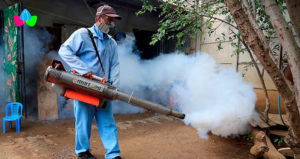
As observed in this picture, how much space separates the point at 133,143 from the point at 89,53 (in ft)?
7.23

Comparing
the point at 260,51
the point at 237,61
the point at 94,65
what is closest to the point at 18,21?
the point at 94,65

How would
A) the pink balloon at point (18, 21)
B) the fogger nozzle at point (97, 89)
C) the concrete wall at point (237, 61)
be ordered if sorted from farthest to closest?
1. the concrete wall at point (237, 61)
2. the pink balloon at point (18, 21)
3. the fogger nozzle at point (97, 89)

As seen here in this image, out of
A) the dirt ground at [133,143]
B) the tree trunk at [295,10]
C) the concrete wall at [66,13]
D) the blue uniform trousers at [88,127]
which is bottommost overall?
the dirt ground at [133,143]

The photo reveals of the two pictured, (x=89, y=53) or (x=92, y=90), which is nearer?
(x=92, y=90)

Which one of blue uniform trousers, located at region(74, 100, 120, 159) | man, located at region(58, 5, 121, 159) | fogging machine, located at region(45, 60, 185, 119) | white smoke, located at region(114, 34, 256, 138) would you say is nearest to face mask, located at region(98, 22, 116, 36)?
man, located at region(58, 5, 121, 159)

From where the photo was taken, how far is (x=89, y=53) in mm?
3092

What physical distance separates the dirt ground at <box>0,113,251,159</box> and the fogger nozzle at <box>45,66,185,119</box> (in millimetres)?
1311

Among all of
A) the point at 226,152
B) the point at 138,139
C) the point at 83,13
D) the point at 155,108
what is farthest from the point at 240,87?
the point at 83,13

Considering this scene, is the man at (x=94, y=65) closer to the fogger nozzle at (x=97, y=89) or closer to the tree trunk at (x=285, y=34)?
the fogger nozzle at (x=97, y=89)

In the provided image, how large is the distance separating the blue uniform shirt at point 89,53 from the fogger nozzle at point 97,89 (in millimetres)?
202

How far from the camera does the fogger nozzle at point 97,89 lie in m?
2.71

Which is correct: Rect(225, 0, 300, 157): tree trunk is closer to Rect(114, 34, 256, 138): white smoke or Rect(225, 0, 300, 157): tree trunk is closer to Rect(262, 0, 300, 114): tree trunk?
Rect(262, 0, 300, 114): tree trunk

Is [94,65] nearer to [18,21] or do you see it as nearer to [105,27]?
[105,27]

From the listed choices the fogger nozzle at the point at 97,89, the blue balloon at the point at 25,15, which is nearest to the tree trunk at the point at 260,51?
the fogger nozzle at the point at 97,89
